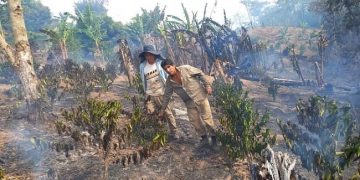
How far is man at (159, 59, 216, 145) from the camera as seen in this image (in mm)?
5211

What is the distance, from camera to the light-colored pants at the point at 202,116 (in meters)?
5.37

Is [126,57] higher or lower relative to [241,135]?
higher

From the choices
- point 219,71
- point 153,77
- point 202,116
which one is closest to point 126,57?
point 219,71

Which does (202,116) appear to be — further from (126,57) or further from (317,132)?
(126,57)

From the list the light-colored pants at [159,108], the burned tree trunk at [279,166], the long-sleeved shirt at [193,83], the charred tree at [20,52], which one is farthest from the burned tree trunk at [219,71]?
the burned tree trunk at [279,166]

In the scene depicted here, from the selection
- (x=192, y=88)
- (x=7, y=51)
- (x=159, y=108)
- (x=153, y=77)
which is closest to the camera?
(x=192, y=88)

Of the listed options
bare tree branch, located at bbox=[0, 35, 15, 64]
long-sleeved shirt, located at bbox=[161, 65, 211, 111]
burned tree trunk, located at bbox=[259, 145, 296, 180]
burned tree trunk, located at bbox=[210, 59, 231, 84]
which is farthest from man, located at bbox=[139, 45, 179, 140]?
burned tree trunk, located at bbox=[210, 59, 231, 84]

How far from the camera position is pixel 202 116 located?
17.7ft

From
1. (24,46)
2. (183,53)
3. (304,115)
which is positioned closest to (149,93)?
(304,115)

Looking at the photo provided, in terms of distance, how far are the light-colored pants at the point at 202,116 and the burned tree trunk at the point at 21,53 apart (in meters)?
4.24

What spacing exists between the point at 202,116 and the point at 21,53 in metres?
4.85

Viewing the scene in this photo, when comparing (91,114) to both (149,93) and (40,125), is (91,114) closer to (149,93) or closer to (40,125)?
(149,93)

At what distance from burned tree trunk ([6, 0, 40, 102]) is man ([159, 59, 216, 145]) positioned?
3.98m

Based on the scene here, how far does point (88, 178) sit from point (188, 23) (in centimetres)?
994
